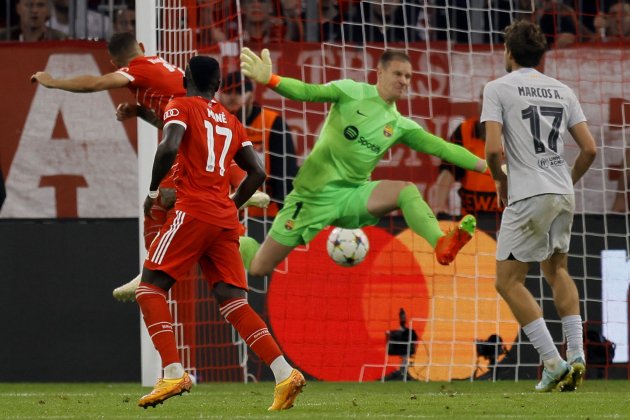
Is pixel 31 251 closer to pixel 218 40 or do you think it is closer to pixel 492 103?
pixel 218 40

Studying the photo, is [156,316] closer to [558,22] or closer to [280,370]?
[280,370]

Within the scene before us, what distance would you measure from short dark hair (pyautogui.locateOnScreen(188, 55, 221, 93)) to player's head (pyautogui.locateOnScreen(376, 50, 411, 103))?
10.5 ft

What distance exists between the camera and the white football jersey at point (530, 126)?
870 cm

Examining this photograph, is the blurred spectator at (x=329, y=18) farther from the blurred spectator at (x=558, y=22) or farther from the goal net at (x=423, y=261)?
the blurred spectator at (x=558, y=22)

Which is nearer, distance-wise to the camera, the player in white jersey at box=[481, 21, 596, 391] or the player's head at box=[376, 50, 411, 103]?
the player in white jersey at box=[481, 21, 596, 391]

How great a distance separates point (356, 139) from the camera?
10.6 m

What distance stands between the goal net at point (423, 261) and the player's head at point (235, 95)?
152 millimetres


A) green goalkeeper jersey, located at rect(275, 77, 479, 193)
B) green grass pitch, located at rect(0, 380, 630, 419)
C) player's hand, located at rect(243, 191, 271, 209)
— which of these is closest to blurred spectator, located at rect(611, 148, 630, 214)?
green grass pitch, located at rect(0, 380, 630, 419)

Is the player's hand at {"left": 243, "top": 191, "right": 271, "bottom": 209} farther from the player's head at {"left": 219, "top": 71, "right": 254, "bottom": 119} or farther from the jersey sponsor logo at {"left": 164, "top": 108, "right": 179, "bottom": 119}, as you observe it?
the player's head at {"left": 219, "top": 71, "right": 254, "bottom": 119}

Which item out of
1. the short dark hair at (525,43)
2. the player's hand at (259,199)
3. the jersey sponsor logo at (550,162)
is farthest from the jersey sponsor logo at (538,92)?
the player's hand at (259,199)

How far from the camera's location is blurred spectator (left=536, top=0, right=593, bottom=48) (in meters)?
12.2

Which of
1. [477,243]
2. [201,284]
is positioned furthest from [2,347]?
[477,243]

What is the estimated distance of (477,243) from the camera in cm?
1195

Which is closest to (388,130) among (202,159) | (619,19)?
(619,19)
